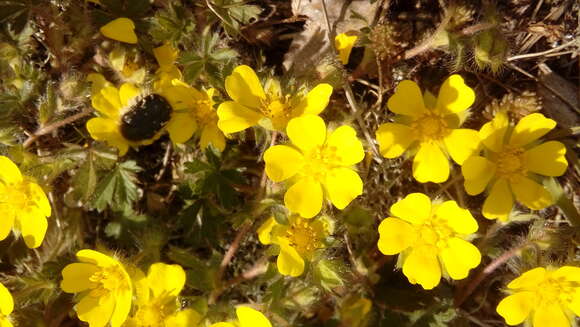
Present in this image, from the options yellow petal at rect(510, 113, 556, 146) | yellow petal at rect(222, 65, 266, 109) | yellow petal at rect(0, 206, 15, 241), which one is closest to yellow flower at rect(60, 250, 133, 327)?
yellow petal at rect(0, 206, 15, 241)

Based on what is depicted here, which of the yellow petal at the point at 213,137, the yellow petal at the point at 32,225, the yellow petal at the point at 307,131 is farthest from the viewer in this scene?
the yellow petal at the point at 213,137

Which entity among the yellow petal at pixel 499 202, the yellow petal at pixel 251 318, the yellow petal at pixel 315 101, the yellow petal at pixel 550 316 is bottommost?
the yellow petal at pixel 550 316

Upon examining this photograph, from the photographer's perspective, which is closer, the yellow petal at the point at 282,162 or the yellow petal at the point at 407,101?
the yellow petal at the point at 282,162

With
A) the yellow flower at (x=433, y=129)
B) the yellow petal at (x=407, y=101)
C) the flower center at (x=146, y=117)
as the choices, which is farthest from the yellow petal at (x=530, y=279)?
the flower center at (x=146, y=117)

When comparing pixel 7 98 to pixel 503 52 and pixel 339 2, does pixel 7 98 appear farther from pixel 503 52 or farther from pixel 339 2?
pixel 503 52

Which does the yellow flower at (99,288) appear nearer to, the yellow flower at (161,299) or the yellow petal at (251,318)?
the yellow flower at (161,299)

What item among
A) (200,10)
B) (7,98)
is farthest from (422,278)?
(7,98)

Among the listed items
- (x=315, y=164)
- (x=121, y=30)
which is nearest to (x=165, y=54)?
(x=121, y=30)
